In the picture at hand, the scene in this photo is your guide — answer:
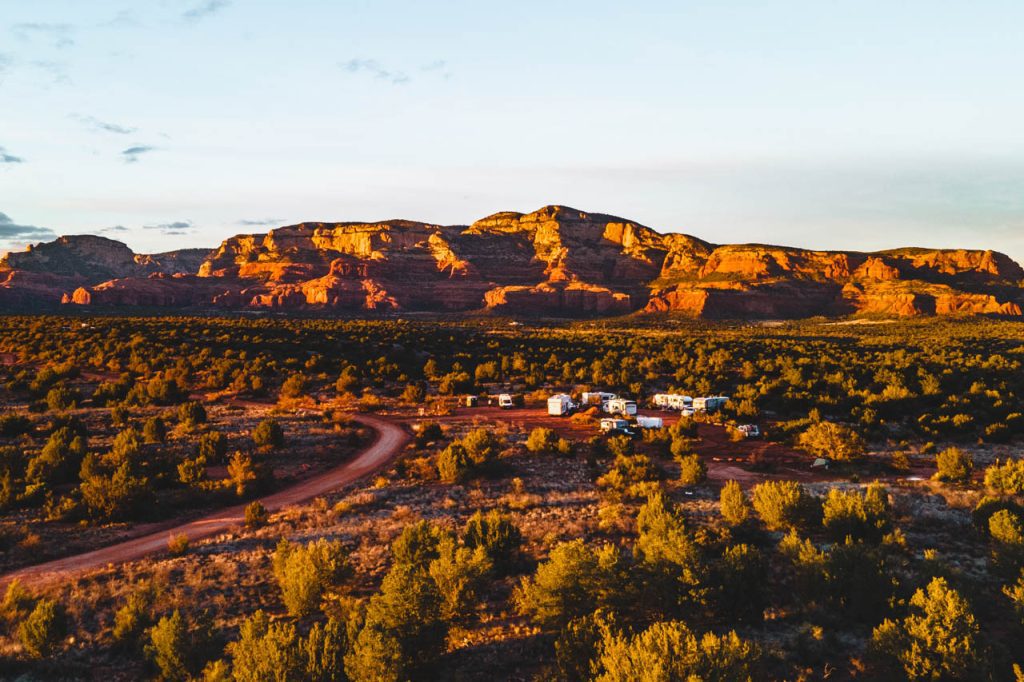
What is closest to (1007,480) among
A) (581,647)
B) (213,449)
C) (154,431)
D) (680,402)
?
(581,647)

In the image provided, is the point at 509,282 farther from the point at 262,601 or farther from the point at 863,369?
the point at 262,601

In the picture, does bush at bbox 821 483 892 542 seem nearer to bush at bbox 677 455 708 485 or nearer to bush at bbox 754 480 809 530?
bush at bbox 754 480 809 530

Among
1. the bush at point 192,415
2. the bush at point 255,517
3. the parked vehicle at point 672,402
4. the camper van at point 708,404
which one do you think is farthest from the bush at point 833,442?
the bush at point 192,415

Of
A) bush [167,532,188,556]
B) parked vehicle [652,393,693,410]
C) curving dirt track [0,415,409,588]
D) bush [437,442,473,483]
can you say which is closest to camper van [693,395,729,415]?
parked vehicle [652,393,693,410]

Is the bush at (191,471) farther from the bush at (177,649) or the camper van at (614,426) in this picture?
the camper van at (614,426)

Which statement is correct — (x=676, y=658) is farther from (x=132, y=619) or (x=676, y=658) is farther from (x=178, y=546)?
(x=178, y=546)

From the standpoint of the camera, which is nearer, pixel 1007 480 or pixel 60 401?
pixel 1007 480
